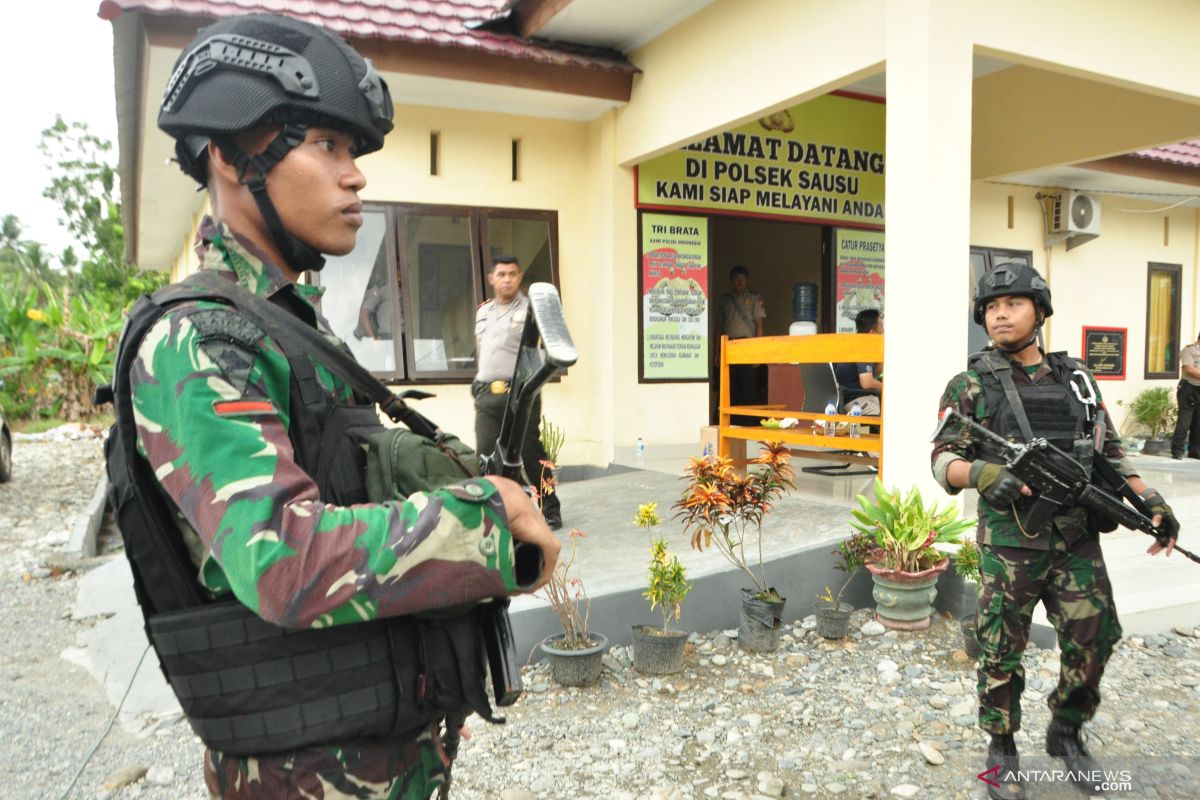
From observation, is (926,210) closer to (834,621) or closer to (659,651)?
(834,621)

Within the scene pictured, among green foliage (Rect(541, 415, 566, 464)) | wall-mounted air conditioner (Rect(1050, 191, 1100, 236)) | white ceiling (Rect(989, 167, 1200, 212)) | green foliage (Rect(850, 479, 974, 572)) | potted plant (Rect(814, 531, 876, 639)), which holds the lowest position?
potted plant (Rect(814, 531, 876, 639))

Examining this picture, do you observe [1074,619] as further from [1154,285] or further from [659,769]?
[1154,285]

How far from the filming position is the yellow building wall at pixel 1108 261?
9977 mm

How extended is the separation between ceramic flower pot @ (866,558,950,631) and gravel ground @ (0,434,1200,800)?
0.08 meters

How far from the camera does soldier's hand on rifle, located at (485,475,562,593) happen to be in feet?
3.54

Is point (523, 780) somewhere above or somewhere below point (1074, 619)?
below

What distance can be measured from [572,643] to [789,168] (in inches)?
239

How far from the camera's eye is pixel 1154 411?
→ 34.4 feet

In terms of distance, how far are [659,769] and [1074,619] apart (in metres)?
1.50

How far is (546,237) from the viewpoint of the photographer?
25.6 feet

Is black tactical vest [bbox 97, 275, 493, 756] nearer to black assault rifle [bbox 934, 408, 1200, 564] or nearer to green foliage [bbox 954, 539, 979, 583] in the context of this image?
black assault rifle [bbox 934, 408, 1200, 564]

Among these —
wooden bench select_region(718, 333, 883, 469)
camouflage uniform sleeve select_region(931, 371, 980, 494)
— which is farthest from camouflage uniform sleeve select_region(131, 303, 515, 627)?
wooden bench select_region(718, 333, 883, 469)

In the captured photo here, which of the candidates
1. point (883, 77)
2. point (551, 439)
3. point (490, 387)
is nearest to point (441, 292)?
point (551, 439)

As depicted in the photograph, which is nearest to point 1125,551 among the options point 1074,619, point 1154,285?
point 1074,619
